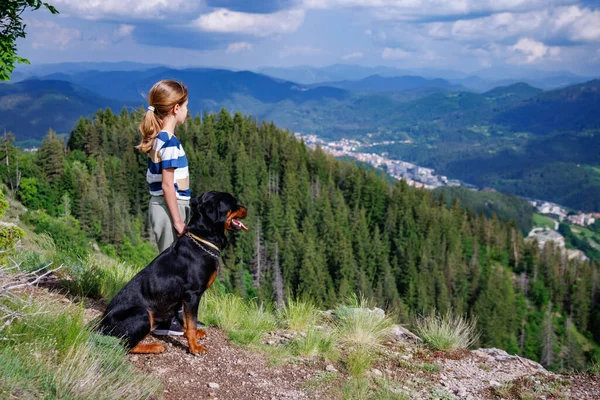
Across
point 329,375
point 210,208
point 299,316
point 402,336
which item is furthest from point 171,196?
point 402,336

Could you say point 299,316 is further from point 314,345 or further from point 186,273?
point 186,273

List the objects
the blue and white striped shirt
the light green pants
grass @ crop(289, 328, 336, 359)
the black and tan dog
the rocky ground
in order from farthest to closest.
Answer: grass @ crop(289, 328, 336, 359) → the light green pants → the blue and white striped shirt → the black and tan dog → the rocky ground

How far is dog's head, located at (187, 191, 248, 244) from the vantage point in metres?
5.69

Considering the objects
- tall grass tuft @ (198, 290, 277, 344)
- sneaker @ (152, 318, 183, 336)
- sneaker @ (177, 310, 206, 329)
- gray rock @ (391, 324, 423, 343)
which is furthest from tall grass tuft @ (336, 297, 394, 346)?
sneaker @ (152, 318, 183, 336)

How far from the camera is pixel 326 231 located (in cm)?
8331

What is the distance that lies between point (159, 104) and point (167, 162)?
0.72m

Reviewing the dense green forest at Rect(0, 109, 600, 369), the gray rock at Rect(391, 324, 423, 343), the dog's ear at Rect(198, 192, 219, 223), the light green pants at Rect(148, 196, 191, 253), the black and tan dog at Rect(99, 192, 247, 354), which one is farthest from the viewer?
the dense green forest at Rect(0, 109, 600, 369)

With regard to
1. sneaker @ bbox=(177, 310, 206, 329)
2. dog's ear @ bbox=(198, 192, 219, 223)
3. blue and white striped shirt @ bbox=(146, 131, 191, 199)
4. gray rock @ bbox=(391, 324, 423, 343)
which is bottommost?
gray rock @ bbox=(391, 324, 423, 343)

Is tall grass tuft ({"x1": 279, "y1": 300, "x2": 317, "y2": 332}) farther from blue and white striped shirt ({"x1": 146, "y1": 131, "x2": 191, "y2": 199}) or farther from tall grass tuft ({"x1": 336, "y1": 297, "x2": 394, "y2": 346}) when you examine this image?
blue and white striped shirt ({"x1": 146, "y1": 131, "x2": 191, "y2": 199})

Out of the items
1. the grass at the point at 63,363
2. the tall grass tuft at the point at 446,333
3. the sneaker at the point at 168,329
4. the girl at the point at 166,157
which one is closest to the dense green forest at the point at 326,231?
the tall grass tuft at the point at 446,333

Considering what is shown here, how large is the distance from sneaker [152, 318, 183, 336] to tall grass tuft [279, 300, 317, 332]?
6.28 feet

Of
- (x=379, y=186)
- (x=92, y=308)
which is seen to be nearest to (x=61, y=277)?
(x=92, y=308)

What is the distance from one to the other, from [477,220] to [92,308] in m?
98.7

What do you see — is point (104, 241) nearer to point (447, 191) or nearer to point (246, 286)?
point (246, 286)
